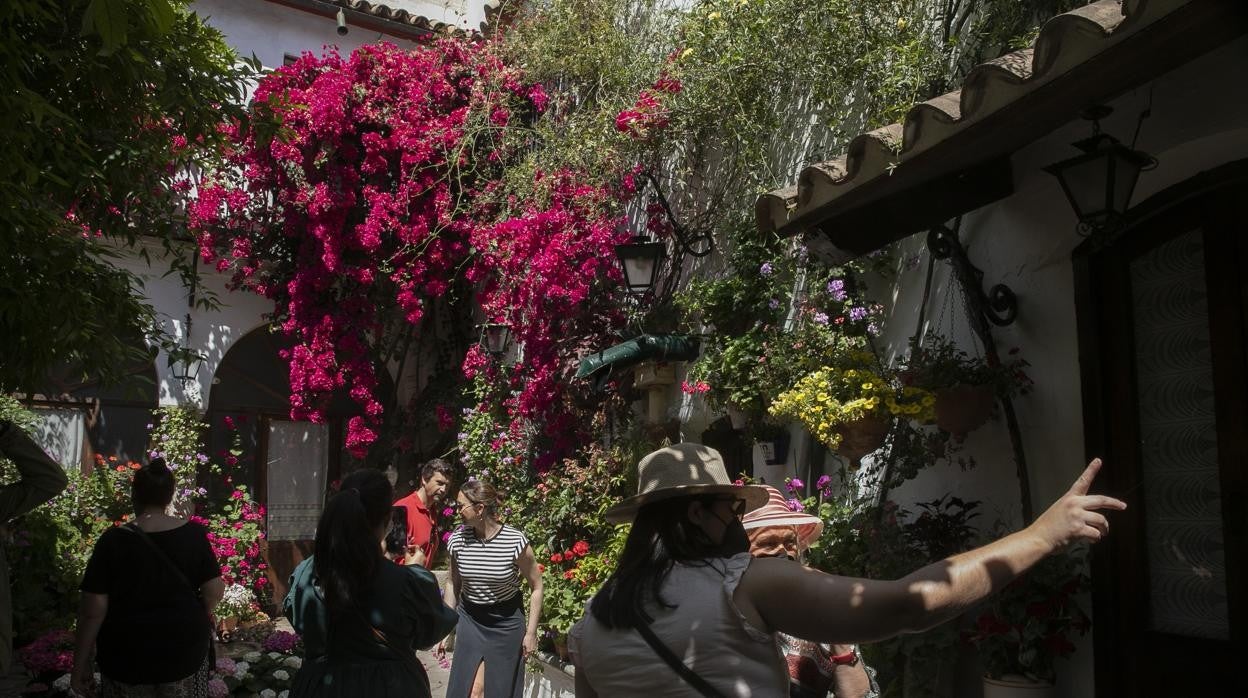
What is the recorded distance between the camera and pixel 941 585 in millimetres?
2092

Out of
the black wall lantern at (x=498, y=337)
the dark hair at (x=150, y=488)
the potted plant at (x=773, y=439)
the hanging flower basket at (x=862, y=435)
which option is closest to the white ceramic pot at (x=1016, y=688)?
the hanging flower basket at (x=862, y=435)

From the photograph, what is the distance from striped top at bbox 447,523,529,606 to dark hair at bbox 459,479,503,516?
17 cm

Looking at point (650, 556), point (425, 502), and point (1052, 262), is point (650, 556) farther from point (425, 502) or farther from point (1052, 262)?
point (425, 502)

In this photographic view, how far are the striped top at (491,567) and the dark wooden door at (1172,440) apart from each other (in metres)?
3.11

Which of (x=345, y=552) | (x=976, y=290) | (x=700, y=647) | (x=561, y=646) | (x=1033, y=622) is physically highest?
(x=976, y=290)

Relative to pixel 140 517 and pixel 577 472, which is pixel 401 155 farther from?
pixel 140 517

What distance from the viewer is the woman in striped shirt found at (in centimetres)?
627

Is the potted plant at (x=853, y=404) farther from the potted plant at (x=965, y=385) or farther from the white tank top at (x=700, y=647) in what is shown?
the white tank top at (x=700, y=647)

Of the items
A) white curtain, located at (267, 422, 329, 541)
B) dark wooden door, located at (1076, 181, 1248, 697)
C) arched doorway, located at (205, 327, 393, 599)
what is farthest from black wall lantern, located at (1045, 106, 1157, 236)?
white curtain, located at (267, 422, 329, 541)

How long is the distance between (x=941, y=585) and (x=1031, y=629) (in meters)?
2.82

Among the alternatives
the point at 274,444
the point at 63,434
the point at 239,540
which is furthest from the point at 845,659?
the point at 274,444

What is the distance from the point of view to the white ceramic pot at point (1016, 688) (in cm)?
464

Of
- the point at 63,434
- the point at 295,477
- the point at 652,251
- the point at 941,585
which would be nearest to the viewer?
the point at 941,585

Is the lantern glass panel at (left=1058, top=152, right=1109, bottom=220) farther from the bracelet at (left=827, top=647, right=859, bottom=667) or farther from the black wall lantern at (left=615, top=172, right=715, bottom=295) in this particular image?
the black wall lantern at (left=615, top=172, right=715, bottom=295)
